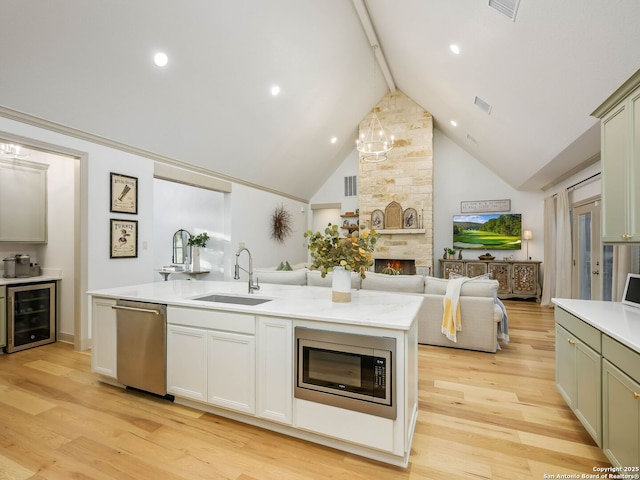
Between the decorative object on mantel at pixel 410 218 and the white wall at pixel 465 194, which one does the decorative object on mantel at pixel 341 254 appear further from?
the white wall at pixel 465 194

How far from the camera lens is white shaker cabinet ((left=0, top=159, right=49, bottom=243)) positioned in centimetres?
404

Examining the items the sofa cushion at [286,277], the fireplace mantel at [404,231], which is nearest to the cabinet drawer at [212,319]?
the sofa cushion at [286,277]

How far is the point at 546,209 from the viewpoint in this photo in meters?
6.67

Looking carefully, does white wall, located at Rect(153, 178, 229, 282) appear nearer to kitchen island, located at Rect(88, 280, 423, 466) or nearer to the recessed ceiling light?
the recessed ceiling light

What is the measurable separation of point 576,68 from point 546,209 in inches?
195

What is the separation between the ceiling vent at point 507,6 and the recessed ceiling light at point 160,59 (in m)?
3.32

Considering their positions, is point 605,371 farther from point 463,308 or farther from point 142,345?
point 142,345

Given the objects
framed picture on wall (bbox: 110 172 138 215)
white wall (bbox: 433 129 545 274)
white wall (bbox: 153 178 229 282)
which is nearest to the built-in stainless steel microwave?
framed picture on wall (bbox: 110 172 138 215)

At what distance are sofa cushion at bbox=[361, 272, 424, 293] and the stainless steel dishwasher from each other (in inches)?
96.0

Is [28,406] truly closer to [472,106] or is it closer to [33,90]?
[33,90]

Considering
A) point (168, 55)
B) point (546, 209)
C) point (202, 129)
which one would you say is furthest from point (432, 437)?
point (546, 209)

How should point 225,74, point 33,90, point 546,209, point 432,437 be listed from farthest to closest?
1. point 546,209
2. point 225,74
3. point 33,90
4. point 432,437

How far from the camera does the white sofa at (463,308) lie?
12.4 ft

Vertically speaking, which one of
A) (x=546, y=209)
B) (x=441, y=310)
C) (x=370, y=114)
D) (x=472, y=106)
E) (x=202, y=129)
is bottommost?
(x=441, y=310)
